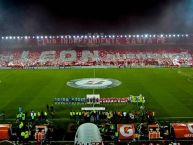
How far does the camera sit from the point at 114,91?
4612cm

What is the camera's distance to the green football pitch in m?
37.1

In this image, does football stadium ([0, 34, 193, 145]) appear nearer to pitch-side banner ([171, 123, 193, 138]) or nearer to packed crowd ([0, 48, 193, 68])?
pitch-side banner ([171, 123, 193, 138])

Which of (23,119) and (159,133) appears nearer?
(159,133)

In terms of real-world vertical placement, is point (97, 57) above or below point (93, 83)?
above

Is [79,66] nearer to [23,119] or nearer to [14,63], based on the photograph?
[14,63]

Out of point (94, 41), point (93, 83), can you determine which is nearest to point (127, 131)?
point (93, 83)

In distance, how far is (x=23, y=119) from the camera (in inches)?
1227

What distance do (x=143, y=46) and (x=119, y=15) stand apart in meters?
15.9

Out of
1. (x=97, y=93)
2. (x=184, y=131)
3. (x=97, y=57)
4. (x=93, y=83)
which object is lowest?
(x=184, y=131)

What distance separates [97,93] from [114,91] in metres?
2.55

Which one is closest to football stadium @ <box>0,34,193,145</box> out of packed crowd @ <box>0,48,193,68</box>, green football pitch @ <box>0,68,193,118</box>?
green football pitch @ <box>0,68,193,118</box>

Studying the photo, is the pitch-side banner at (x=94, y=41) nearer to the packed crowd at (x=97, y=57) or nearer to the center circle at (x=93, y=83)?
the packed crowd at (x=97, y=57)

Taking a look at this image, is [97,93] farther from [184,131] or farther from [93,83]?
[184,131]

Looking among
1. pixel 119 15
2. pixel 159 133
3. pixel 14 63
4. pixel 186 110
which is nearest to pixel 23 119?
pixel 159 133
